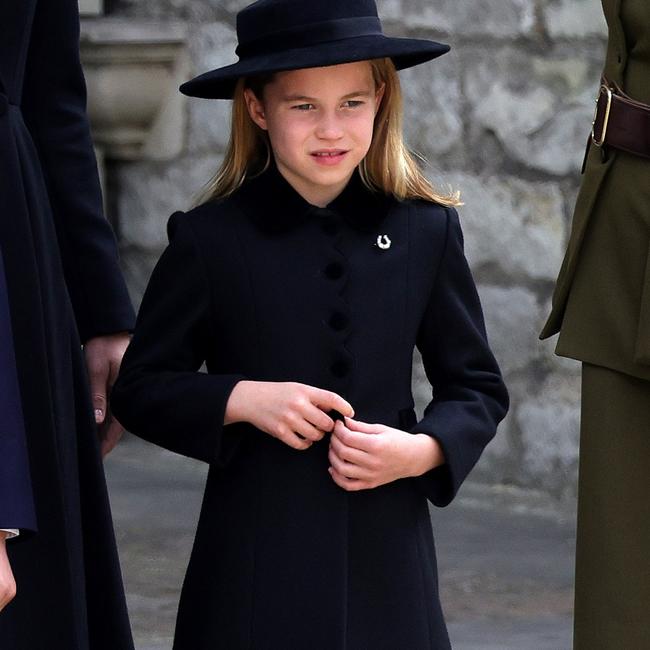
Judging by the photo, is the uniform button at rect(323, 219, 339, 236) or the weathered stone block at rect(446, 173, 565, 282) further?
the weathered stone block at rect(446, 173, 565, 282)

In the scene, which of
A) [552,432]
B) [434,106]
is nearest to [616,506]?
[552,432]

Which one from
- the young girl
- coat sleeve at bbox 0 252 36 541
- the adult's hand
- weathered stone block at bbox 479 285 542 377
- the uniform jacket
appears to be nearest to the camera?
coat sleeve at bbox 0 252 36 541

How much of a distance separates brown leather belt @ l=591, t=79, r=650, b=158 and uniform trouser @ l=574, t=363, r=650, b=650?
362mm

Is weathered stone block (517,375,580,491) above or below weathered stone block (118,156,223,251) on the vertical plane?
below

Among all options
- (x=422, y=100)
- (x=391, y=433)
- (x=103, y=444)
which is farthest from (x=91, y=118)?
(x=391, y=433)

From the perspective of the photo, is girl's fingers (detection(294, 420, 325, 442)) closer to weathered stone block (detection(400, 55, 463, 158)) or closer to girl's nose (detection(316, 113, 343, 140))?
girl's nose (detection(316, 113, 343, 140))

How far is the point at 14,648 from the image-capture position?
113 inches

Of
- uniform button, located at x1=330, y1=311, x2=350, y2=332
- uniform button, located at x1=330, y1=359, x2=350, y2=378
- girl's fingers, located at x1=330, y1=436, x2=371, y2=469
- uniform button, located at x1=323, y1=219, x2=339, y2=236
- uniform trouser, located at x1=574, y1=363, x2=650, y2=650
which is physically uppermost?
uniform button, located at x1=323, y1=219, x2=339, y2=236

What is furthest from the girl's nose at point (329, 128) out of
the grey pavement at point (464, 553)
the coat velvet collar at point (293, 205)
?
the grey pavement at point (464, 553)

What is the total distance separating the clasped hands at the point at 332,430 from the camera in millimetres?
2912

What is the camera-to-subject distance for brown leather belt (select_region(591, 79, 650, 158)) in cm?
310

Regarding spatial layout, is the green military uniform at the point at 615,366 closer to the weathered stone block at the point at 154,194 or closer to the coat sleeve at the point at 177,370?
the coat sleeve at the point at 177,370

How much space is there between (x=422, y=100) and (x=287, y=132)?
317 cm

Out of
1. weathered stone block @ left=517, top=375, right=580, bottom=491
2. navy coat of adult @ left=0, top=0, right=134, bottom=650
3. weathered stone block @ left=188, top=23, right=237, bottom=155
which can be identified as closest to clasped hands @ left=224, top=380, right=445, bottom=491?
navy coat of adult @ left=0, top=0, right=134, bottom=650
